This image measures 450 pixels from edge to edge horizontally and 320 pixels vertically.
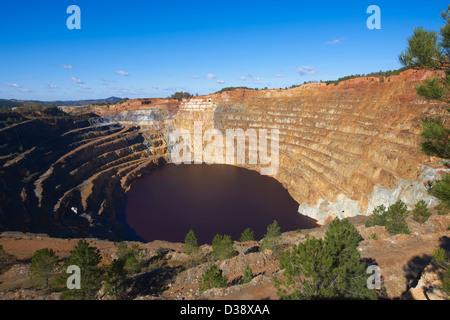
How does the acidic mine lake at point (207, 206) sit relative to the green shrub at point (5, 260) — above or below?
below

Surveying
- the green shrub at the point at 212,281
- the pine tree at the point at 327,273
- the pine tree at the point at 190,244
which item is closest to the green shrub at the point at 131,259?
the pine tree at the point at 190,244

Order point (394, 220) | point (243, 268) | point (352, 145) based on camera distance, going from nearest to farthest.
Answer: point (243, 268) < point (394, 220) < point (352, 145)

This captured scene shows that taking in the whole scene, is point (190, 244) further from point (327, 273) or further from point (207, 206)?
point (207, 206)

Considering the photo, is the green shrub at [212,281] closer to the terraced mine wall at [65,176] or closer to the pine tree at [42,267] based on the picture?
the pine tree at [42,267]

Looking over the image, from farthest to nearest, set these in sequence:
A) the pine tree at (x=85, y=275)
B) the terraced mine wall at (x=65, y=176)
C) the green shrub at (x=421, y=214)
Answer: the terraced mine wall at (x=65, y=176) < the green shrub at (x=421, y=214) < the pine tree at (x=85, y=275)

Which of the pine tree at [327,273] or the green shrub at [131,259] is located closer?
the pine tree at [327,273]

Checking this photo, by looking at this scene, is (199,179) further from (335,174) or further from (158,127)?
(158,127)

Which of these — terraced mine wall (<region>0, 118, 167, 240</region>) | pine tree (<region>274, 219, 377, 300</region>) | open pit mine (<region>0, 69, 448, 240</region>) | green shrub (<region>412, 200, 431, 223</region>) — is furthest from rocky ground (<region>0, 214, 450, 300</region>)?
open pit mine (<region>0, 69, 448, 240</region>)

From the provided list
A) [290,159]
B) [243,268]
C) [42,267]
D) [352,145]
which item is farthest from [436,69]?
[290,159]

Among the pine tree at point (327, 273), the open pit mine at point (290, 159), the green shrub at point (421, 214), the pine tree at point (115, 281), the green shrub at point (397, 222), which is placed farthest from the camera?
the open pit mine at point (290, 159)
